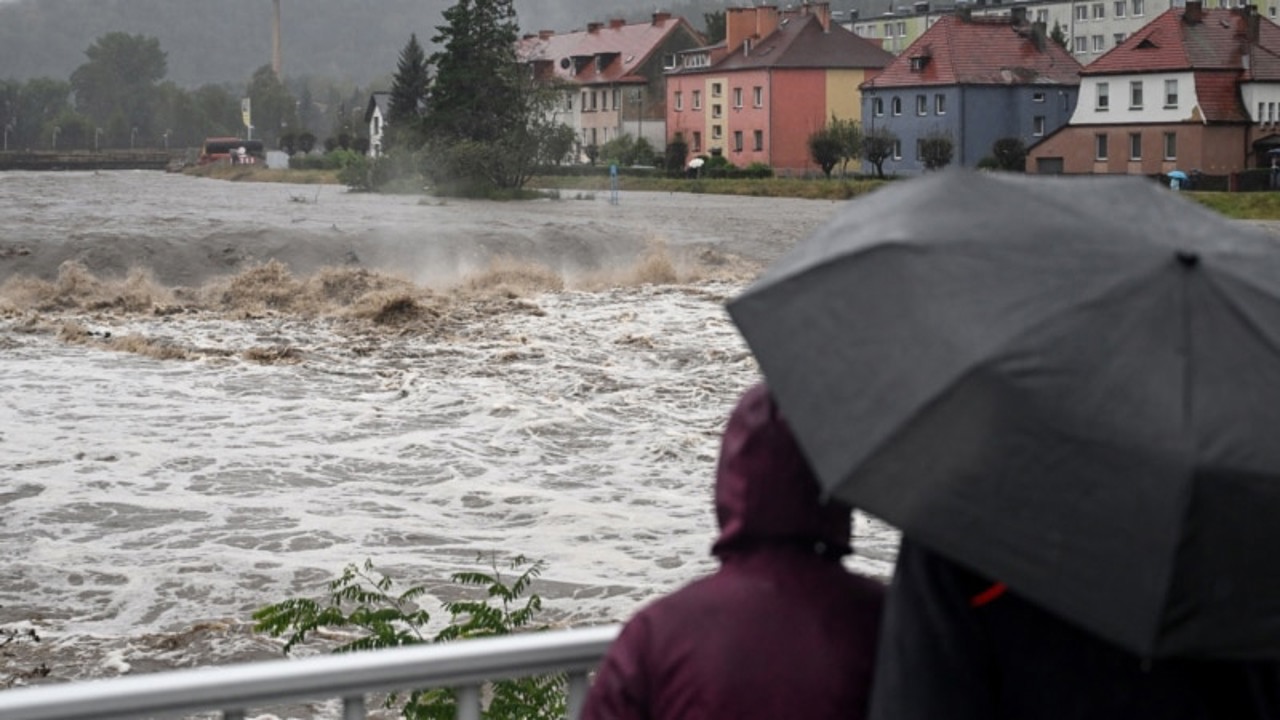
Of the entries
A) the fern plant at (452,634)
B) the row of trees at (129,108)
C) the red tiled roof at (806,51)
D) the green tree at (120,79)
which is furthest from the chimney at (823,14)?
the fern plant at (452,634)

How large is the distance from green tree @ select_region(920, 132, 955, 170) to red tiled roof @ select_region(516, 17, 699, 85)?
3279cm

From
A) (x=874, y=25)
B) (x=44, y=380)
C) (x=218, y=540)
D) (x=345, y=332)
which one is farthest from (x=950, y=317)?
(x=874, y=25)

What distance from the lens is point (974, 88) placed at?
3226 inches

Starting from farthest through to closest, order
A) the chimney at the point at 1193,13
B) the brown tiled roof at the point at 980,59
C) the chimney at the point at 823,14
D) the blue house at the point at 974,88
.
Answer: the chimney at the point at 823,14
the brown tiled roof at the point at 980,59
the blue house at the point at 974,88
the chimney at the point at 1193,13

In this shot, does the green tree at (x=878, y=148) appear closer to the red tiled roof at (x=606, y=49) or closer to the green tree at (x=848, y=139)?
the green tree at (x=848, y=139)

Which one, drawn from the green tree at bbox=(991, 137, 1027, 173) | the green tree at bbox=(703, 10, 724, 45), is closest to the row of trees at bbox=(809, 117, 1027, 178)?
the green tree at bbox=(991, 137, 1027, 173)

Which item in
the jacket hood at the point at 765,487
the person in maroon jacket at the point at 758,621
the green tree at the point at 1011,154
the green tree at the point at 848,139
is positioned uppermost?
the green tree at the point at 848,139

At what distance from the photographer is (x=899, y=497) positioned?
200cm

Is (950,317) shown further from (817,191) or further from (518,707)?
(817,191)

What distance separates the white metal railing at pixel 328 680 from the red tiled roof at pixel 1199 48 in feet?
230

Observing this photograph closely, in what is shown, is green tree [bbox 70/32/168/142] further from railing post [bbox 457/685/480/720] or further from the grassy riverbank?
railing post [bbox 457/685/480/720]

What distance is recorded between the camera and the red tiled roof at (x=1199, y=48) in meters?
69.7

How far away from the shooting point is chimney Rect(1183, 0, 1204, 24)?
2808 inches

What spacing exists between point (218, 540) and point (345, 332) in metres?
13.9
